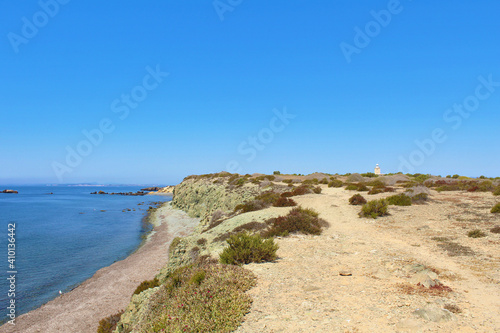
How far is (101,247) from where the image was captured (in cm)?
3030

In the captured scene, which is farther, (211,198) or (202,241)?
(211,198)

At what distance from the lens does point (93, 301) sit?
1659 cm

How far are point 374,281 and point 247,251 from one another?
4.12 m

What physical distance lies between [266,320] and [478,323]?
13.4 feet

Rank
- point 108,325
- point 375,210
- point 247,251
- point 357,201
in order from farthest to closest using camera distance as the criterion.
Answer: point 357,201
point 375,210
point 108,325
point 247,251

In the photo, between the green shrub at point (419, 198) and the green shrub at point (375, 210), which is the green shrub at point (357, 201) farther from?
the green shrub at point (419, 198)

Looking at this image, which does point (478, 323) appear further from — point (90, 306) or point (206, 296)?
point (90, 306)

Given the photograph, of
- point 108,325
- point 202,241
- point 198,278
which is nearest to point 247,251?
point 198,278

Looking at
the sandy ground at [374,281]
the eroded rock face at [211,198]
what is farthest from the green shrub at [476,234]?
the eroded rock face at [211,198]

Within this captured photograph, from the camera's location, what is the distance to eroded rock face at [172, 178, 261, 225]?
117ft

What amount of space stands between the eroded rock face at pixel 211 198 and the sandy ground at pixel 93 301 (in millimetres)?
10781

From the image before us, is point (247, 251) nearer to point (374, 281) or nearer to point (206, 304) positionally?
point (206, 304)

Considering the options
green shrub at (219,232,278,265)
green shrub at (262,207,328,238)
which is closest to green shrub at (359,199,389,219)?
green shrub at (262,207,328,238)

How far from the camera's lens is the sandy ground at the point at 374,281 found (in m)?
5.55
